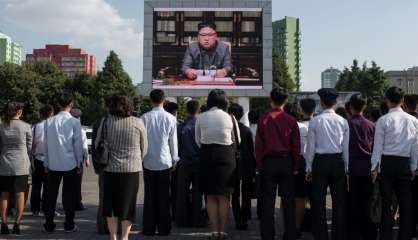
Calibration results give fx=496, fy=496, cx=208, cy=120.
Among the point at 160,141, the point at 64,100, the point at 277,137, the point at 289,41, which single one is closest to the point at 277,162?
the point at 277,137

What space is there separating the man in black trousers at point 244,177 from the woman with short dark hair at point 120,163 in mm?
2035

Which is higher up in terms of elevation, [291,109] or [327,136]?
[291,109]

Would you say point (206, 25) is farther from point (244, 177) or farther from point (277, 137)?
point (277, 137)

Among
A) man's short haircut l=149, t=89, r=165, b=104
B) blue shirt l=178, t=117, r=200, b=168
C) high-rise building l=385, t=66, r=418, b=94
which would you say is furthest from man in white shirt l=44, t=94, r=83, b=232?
high-rise building l=385, t=66, r=418, b=94

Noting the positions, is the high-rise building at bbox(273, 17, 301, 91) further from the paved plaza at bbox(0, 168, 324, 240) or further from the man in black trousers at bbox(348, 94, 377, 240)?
the man in black trousers at bbox(348, 94, 377, 240)

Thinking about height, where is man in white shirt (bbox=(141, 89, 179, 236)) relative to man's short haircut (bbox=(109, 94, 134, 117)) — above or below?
below

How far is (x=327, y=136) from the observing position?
20.2 ft

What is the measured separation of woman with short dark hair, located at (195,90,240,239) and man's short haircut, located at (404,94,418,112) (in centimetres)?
245

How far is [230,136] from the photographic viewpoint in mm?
6629

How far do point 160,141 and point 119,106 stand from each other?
1.30 meters

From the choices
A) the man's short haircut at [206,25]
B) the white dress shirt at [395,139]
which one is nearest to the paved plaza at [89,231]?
the white dress shirt at [395,139]

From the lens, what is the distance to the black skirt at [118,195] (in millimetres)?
5770

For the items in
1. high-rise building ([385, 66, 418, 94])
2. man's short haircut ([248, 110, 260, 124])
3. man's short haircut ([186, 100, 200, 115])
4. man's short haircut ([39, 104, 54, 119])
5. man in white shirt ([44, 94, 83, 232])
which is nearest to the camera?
man in white shirt ([44, 94, 83, 232])

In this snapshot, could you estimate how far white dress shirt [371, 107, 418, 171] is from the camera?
19.4ft
